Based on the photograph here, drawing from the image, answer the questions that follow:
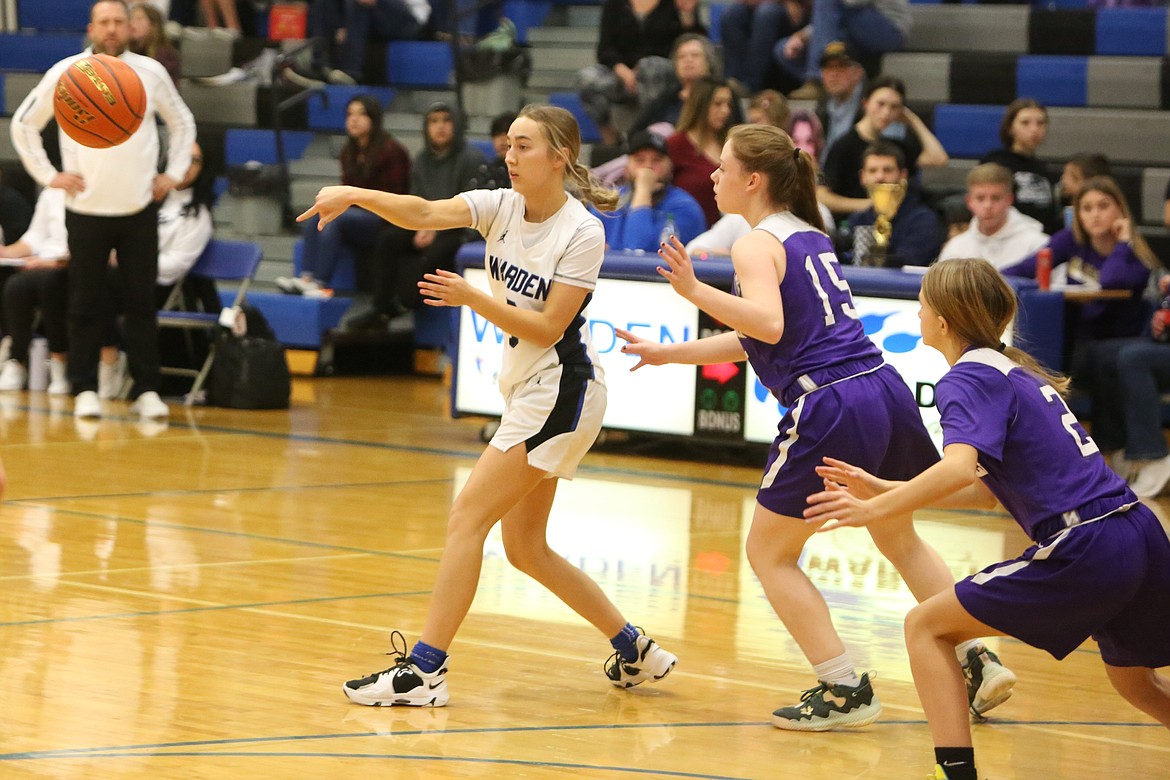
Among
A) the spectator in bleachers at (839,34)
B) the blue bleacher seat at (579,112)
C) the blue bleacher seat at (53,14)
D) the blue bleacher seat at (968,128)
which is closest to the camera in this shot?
the spectator in bleachers at (839,34)

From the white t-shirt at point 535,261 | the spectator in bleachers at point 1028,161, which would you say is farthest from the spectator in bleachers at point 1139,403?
the white t-shirt at point 535,261

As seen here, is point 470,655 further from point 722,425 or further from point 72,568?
point 722,425

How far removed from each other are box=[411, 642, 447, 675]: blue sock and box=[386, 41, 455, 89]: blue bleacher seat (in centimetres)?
1130

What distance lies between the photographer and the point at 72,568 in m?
6.06

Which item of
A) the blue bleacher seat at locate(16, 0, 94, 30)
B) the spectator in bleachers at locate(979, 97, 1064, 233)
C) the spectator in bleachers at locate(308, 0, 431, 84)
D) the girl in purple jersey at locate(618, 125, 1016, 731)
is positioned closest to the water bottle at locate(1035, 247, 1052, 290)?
the spectator in bleachers at locate(979, 97, 1064, 233)

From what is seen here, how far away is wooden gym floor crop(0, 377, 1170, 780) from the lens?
4.10 metres

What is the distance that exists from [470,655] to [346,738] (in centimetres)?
100

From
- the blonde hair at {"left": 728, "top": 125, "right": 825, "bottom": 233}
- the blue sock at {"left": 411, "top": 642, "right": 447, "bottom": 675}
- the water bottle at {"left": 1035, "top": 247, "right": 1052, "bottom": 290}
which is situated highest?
the blonde hair at {"left": 728, "top": 125, "right": 825, "bottom": 233}

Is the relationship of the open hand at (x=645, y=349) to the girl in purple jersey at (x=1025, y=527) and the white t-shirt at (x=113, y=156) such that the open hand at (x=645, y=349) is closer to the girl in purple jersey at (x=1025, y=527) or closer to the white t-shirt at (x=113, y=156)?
the girl in purple jersey at (x=1025, y=527)

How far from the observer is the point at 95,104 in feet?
27.8

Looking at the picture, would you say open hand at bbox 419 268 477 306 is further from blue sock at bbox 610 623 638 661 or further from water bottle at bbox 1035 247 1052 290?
water bottle at bbox 1035 247 1052 290

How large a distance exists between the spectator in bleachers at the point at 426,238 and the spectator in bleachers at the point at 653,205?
2.41 metres

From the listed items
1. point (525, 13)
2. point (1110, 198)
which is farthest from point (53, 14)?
point (1110, 198)

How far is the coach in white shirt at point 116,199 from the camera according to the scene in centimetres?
952
